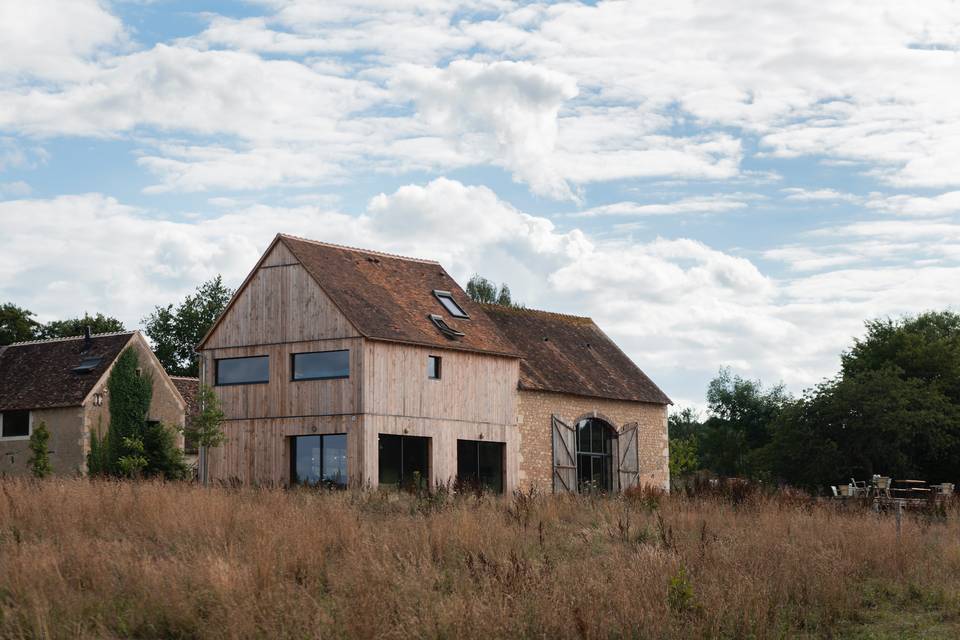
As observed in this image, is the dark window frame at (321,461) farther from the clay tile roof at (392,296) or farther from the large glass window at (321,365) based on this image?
the clay tile roof at (392,296)

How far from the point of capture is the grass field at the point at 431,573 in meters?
10.5

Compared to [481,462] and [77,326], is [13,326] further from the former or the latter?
[481,462]

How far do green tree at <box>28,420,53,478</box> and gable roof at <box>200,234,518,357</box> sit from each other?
490 inches

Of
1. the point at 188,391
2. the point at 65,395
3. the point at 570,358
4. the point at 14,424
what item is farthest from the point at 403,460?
the point at 188,391

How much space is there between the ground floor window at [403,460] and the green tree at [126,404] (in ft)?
53.6

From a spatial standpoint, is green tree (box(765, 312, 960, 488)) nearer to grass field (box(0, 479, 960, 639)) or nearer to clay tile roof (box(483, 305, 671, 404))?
clay tile roof (box(483, 305, 671, 404))

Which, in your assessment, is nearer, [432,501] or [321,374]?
[432,501]

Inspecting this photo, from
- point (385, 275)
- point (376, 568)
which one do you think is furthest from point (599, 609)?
point (385, 275)

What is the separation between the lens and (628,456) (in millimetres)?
37562

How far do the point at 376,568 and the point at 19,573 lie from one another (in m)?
3.54

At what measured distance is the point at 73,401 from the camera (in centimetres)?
4316

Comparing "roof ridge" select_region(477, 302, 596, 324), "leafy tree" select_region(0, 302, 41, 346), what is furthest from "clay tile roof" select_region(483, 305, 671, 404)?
"leafy tree" select_region(0, 302, 41, 346)

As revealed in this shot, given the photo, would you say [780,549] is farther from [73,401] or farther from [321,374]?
[73,401]

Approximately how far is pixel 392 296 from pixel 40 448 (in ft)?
55.8
